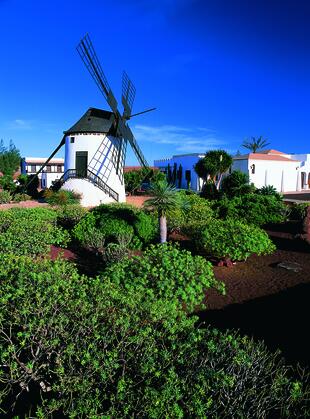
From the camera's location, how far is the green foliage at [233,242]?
34.7 ft

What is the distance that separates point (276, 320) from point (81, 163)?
2191 cm

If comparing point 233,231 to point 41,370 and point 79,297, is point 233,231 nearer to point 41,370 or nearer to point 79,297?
point 79,297

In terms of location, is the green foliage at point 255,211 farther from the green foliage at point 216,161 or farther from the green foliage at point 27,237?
the green foliage at point 216,161

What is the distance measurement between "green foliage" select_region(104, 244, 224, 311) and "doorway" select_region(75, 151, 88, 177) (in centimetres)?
1924

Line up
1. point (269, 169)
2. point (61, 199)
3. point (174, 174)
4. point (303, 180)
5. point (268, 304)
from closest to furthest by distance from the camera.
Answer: point (268, 304) < point (61, 199) < point (269, 169) < point (303, 180) < point (174, 174)

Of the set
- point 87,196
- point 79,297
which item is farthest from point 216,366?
point 87,196

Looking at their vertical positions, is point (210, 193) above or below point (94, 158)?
below

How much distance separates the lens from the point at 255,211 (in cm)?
1723

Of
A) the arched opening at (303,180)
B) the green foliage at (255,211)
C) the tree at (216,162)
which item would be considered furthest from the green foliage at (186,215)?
the arched opening at (303,180)

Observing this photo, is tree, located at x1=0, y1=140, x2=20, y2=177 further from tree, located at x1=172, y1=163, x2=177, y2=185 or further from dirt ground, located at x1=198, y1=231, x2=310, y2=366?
dirt ground, located at x1=198, y1=231, x2=310, y2=366

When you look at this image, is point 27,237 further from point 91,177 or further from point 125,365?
point 91,177

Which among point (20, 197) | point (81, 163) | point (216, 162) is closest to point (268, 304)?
point (81, 163)

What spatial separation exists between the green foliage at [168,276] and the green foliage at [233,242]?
245 centimetres

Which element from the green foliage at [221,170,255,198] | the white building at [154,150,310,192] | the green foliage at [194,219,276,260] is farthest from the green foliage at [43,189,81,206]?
the white building at [154,150,310,192]
